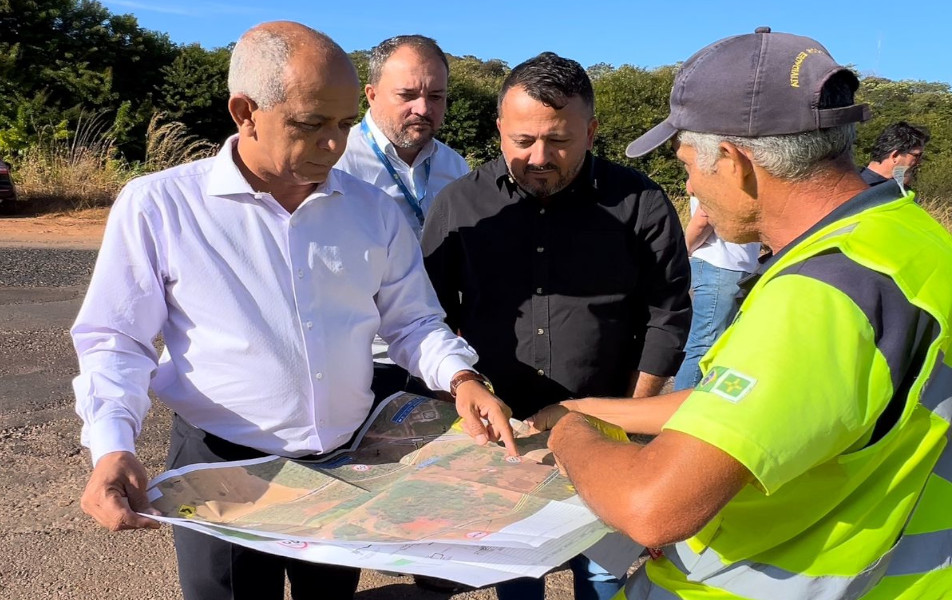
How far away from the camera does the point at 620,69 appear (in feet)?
70.9

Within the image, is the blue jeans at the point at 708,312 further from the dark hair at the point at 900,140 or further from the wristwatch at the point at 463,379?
the wristwatch at the point at 463,379

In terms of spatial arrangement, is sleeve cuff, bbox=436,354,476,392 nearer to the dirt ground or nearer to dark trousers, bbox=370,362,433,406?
dark trousers, bbox=370,362,433,406

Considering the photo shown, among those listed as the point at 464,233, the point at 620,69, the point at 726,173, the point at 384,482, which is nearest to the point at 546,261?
the point at 464,233

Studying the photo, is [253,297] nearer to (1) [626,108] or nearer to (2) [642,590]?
(2) [642,590]

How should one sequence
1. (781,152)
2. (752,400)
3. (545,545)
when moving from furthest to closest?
(545,545)
(781,152)
(752,400)

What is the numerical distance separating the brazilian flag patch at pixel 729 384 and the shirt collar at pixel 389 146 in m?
2.71

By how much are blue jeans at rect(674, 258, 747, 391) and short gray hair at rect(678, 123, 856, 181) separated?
3.83m

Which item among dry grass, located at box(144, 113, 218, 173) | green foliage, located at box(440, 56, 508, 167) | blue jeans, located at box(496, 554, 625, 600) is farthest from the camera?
green foliage, located at box(440, 56, 508, 167)

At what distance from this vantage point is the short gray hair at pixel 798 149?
4.82 ft

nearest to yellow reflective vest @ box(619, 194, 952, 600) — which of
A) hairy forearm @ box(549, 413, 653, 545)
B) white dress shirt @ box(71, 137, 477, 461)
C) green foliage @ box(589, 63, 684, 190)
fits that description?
hairy forearm @ box(549, 413, 653, 545)

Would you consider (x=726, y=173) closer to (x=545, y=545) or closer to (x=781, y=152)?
(x=781, y=152)

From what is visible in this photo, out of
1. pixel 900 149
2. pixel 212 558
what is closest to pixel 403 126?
pixel 212 558

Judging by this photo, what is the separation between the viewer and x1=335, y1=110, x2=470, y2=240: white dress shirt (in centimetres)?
372

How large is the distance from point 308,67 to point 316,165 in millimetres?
264
